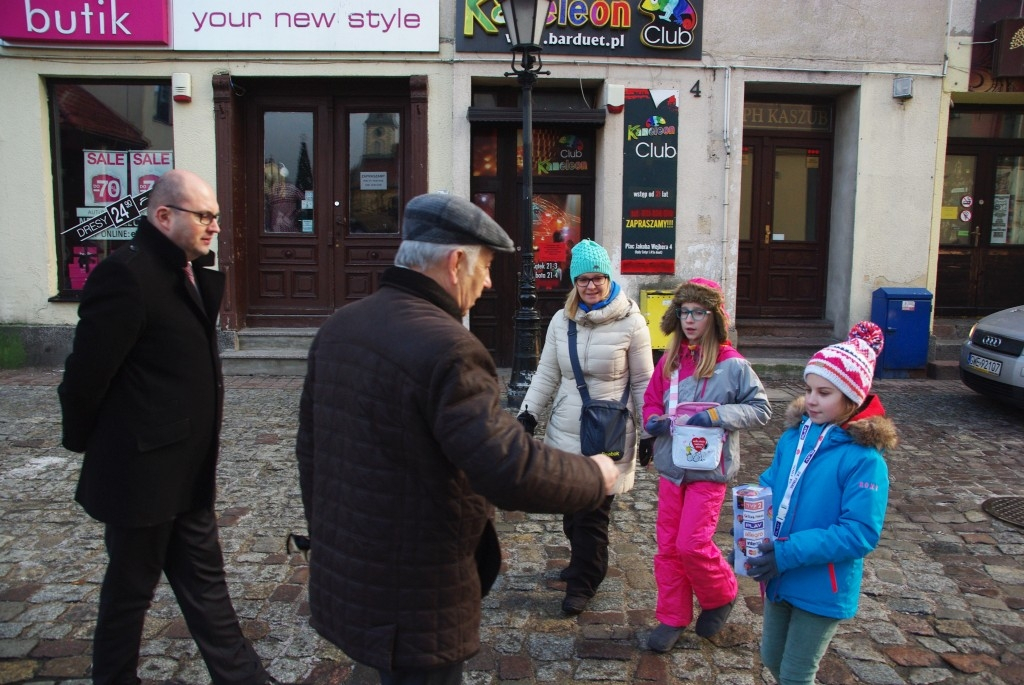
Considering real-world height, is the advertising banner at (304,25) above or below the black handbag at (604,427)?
above

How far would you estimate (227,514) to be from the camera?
203 inches

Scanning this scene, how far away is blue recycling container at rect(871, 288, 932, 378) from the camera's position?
995 centimetres

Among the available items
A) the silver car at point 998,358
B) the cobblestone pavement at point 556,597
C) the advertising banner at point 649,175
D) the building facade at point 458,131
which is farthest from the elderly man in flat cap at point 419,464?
the advertising banner at point 649,175

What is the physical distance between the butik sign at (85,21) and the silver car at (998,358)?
31.6 ft

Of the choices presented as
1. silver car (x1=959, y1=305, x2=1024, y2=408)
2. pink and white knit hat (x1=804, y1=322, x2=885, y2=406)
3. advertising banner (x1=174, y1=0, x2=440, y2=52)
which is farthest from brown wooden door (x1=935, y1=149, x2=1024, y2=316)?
pink and white knit hat (x1=804, y1=322, x2=885, y2=406)

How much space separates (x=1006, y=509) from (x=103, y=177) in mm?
10121

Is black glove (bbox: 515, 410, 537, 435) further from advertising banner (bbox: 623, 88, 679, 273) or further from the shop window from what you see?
the shop window

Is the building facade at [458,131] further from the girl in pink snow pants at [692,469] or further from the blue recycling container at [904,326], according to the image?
the girl in pink snow pants at [692,469]

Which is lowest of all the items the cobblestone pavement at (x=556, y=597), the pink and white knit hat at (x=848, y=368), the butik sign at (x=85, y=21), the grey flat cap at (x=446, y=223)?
the cobblestone pavement at (x=556, y=597)

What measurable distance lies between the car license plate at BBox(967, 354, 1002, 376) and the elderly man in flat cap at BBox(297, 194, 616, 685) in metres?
7.29

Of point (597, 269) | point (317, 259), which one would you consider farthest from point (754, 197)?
point (597, 269)

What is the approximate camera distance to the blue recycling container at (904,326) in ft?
32.7

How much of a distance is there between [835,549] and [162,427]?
7.48 feet

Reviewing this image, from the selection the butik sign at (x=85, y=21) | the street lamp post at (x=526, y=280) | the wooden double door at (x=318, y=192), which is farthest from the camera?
the wooden double door at (x=318, y=192)
